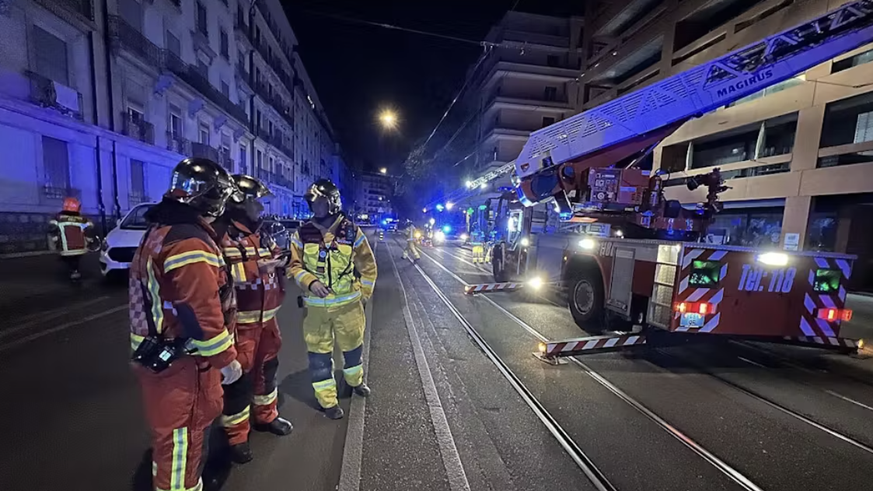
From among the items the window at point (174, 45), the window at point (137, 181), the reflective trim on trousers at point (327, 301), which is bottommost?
the reflective trim on trousers at point (327, 301)

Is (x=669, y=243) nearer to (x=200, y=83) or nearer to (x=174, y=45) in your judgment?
(x=174, y=45)

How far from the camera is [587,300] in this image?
20.9 feet

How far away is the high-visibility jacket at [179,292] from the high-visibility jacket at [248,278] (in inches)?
26.6

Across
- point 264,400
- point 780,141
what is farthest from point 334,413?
point 780,141

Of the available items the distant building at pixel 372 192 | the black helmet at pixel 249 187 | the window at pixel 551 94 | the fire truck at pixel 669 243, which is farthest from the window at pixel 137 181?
the distant building at pixel 372 192

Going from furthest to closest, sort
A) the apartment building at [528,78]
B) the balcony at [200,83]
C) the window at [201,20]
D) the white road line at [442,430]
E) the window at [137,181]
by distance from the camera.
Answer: the apartment building at [528,78]
the window at [201,20]
the balcony at [200,83]
the window at [137,181]
the white road line at [442,430]

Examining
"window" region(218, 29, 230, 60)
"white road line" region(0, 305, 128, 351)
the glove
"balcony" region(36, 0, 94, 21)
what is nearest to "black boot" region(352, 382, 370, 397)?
the glove

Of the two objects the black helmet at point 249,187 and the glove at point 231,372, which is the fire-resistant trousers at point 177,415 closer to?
the glove at point 231,372

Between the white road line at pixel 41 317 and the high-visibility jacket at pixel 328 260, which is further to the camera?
the white road line at pixel 41 317

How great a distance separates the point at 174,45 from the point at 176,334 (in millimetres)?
24651

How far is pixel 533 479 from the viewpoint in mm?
2551

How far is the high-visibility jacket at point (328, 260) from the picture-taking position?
326 cm

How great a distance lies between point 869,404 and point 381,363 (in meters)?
5.13

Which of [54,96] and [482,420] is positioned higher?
[54,96]
